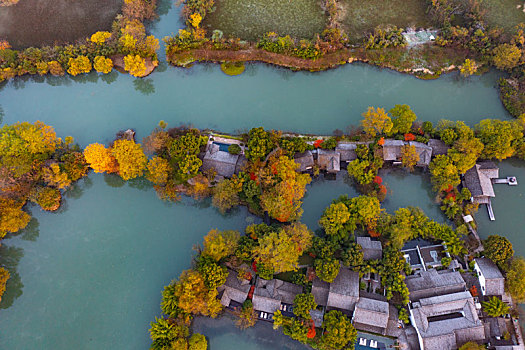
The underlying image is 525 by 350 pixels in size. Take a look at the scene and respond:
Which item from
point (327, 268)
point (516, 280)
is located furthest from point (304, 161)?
point (516, 280)

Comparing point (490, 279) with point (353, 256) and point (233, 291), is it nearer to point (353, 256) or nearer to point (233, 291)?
point (353, 256)

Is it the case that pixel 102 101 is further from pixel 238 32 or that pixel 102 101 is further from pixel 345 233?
pixel 345 233

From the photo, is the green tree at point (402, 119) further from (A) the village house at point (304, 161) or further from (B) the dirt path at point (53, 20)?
(B) the dirt path at point (53, 20)

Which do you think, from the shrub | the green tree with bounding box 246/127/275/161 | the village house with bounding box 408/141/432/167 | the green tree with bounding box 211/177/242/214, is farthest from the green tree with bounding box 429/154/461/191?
the shrub

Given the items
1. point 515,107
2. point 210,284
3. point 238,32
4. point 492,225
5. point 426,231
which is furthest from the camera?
point 238,32

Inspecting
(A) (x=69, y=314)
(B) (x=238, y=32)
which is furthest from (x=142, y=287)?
(B) (x=238, y=32)

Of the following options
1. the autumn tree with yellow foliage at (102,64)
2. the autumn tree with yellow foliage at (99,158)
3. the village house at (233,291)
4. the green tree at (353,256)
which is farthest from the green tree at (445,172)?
the autumn tree with yellow foliage at (102,64)
